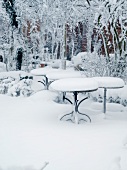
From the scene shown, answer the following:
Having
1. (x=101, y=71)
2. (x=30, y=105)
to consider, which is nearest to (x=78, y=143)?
(x=30, y=105)

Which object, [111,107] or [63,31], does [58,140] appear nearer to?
[111,107]

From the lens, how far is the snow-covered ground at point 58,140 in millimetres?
3701

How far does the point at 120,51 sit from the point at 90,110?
9.51ft

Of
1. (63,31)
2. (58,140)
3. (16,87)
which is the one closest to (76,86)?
(58,140)

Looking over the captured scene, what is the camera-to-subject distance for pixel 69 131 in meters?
5.02

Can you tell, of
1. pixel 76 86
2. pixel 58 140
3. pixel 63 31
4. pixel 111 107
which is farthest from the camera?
pixel 63 31

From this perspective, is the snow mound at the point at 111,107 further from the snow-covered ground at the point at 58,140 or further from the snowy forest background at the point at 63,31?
the snowy forest background at the point at 63,31

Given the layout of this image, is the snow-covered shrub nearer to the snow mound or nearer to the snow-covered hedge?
the snow-covered hedge

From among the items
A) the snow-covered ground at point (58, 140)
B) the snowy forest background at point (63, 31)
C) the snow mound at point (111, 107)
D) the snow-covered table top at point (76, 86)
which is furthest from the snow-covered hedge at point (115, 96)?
the snow-covered table top at point (76, 86)

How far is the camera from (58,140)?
14.9 ft

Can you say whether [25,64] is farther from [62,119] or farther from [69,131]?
[69,131]

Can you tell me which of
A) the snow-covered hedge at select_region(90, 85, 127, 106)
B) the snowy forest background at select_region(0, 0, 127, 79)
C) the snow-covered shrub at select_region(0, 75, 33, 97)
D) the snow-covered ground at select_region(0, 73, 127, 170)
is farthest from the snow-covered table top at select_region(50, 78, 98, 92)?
the snow-covered shrub at select_region(0, 75, 33, 97)

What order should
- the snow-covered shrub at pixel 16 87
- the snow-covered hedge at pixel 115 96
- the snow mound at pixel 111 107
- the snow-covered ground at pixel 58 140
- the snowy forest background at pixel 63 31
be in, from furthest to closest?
the snow-covered shrub at pixel 16 87 → the snowy forest background at pixel 63 31 → the snow-covered hedge at pixel 115 96 → the snow mound at pixel 111 107 → the snow-covered ground at pixel 58 140

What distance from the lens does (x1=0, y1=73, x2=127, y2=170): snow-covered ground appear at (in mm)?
3701
